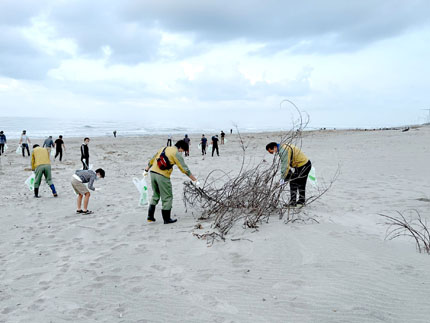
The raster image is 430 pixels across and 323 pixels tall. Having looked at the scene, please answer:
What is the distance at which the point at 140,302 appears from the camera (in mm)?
3086

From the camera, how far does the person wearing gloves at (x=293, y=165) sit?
5.80 m

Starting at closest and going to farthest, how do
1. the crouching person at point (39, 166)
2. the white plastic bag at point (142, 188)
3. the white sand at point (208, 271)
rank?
the white sand at point (208, 271) → the white plastic bag at point (142, 188) → the crouching person at point (39, 166)

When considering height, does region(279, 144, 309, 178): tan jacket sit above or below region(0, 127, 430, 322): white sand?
above

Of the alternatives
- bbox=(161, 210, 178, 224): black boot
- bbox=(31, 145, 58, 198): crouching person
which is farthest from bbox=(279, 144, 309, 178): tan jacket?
bbox=(31, 145, 58, 198): crouching person

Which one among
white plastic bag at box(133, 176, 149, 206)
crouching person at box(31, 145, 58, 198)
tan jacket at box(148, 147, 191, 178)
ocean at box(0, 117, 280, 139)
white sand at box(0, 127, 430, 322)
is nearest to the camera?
white sand at box(0, 127, 430, 322)

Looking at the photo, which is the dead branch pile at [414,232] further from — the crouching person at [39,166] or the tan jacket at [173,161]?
the crouching person at [39,166]

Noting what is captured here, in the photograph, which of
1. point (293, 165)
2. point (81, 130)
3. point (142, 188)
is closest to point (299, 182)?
point (293, 165)

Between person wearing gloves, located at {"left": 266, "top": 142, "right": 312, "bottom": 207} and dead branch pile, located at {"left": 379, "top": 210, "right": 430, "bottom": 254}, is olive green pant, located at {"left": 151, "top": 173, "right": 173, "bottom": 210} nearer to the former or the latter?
person wearing gloves, located at {"left": 266, "top": 142, "right": 312, "bottom": 207}

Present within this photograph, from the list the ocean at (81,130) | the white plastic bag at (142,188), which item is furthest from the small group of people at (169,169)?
the ocean at (81,130)

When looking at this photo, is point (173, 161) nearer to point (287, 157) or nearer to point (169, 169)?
point (169, 169)

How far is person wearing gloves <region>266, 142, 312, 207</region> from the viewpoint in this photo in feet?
19.0

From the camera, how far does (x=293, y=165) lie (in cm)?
629

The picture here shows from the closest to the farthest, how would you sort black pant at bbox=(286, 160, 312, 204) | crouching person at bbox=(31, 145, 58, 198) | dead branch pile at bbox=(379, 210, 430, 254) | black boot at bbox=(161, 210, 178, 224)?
A: dead branch pile at bbox=(379, 210, 430, 254) < black boot at bbox=(161, 210, 178, 224) < black pant at bbox=(286, 160, 312, 204) < crouching person at bbox=(31, 145, 58, 198)

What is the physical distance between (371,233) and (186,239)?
106 inches
